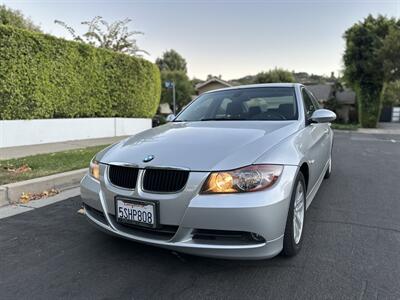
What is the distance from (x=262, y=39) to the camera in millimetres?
19609

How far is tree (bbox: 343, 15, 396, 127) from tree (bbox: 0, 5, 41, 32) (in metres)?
20.0

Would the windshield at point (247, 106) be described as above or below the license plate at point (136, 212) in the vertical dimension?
above

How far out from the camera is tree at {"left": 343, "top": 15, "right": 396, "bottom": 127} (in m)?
22.3

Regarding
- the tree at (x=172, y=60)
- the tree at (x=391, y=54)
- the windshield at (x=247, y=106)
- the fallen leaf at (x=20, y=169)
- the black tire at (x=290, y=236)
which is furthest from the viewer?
the tree at (x=172, y=60)

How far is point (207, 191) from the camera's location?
2.38 m

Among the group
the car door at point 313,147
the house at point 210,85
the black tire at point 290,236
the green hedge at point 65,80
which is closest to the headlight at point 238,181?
the black tire at point 290,236

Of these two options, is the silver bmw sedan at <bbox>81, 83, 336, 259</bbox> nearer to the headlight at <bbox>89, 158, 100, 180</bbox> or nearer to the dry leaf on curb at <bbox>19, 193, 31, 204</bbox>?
the headlight at <bbox>89, 158, 100, 180</bbox>

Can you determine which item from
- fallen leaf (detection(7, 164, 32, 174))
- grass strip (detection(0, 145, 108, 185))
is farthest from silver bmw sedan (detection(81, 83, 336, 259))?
fallen leaf (detection(7, 164, 32, 174))

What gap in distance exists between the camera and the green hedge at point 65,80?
28.2ft

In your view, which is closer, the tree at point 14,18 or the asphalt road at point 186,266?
the asphalt road at point 186,266

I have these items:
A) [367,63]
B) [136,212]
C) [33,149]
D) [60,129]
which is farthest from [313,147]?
[367,63]

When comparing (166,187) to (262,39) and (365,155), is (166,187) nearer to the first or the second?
(365,155)

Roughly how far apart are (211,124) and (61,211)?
2.19 metres

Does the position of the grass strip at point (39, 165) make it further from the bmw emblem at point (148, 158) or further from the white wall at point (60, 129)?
the bmw emblem at point (148, 158)
